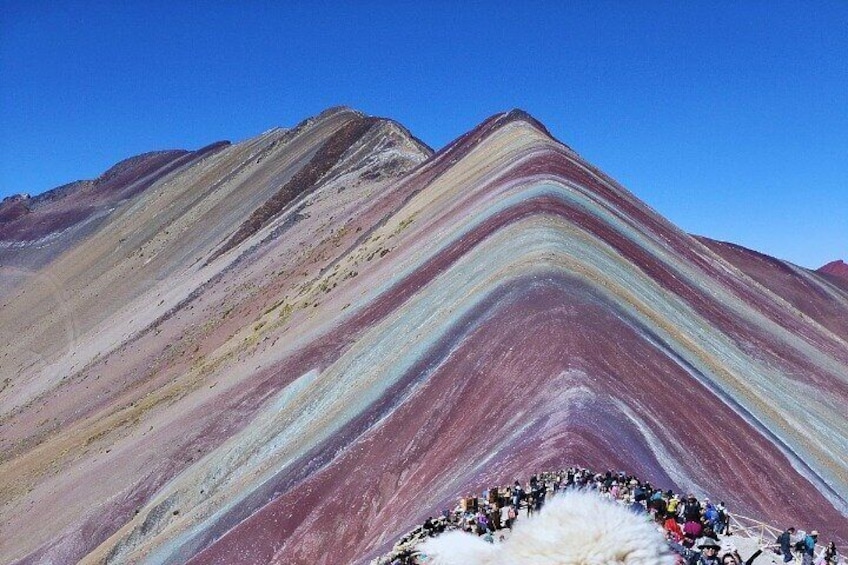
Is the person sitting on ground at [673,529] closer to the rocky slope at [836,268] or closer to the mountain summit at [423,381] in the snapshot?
the mountain summit at [423,381]

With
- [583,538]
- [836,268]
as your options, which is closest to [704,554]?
[583,538]

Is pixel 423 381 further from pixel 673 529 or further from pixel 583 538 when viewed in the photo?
pixel 583 538

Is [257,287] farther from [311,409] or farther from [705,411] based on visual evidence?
[705,411]

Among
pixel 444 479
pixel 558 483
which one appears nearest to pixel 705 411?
pixel 444 479

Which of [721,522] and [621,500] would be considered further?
[721,522]

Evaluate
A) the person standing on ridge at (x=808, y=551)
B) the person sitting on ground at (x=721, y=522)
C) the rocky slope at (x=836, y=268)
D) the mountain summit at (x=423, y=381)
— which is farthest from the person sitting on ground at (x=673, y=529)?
the rocky slope at (x=836, y=268)

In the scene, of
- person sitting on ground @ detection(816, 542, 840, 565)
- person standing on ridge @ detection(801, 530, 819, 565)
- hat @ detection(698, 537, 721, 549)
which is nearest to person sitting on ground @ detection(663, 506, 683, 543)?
hat @ detection(698, 537, 721, 549)
